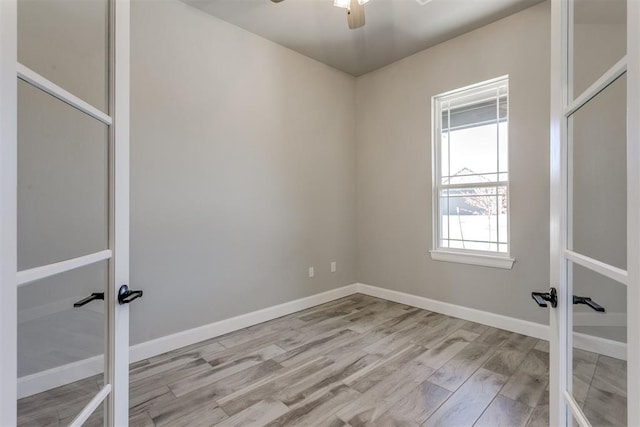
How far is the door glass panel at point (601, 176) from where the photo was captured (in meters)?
0.74

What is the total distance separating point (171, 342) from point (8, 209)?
7.47 ft

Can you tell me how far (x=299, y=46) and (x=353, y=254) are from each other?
2615 mm

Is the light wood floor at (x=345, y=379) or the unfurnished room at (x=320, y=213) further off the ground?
the unfurnished room at (x=320, y=213)

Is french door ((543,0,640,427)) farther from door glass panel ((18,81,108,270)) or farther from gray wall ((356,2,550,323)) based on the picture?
gray wall ((356,2,550,323))

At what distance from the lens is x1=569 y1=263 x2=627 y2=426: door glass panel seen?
75 cm

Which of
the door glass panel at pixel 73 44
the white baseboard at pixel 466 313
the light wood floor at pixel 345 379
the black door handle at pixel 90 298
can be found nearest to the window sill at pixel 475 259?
the white baseboard at pixel 466 313

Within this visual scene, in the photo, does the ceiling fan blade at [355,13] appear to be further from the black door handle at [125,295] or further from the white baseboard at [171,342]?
the white baseboard at [171,342]

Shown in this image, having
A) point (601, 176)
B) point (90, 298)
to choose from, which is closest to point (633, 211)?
point (601, 176)

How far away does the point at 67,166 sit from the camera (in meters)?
1.01

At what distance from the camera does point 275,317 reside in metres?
3.17

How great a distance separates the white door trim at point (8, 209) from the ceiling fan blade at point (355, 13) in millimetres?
1923

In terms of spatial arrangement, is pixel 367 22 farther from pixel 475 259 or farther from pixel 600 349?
pixel 600 349

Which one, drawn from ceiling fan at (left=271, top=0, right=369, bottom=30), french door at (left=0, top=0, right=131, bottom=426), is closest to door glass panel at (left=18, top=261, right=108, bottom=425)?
french door at (left=0, top=0, right=131, bottom=426)

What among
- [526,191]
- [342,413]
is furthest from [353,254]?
[342,413]
